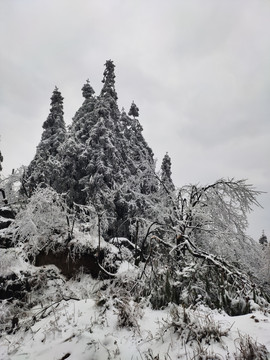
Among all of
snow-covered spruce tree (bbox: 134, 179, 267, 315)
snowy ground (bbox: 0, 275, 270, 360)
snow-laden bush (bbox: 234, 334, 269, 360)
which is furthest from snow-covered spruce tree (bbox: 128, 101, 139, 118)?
snow-laden bush (bbox: 234, 334, 269, 360)

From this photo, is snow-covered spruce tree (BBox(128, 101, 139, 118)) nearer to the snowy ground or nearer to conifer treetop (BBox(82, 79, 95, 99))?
conifer treetop (BBox(82, 79, 95, 99))

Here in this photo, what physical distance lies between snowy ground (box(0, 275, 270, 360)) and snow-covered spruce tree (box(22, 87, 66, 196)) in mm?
15932

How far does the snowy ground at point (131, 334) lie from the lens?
11.0ft

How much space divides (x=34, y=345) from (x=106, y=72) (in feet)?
82.4

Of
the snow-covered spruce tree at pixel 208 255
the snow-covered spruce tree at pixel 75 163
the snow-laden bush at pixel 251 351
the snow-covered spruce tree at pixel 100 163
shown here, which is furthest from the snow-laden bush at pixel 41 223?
the snow-covered spruce tree at pixel 75 163

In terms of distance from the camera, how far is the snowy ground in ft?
11.0

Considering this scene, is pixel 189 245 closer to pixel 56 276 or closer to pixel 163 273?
pixel 163 273

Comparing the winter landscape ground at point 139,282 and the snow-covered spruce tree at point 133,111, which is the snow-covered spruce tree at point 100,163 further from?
the winter landscape ground at point 139,282

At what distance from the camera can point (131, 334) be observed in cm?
414

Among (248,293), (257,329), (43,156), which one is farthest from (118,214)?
(257,329)

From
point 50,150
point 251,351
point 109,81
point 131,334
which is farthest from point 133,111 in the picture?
point 251,351

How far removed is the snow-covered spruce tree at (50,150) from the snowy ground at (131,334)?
15.9 m

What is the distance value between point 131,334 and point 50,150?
22.3 metres

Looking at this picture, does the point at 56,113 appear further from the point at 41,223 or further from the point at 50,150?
the point at 41,223
